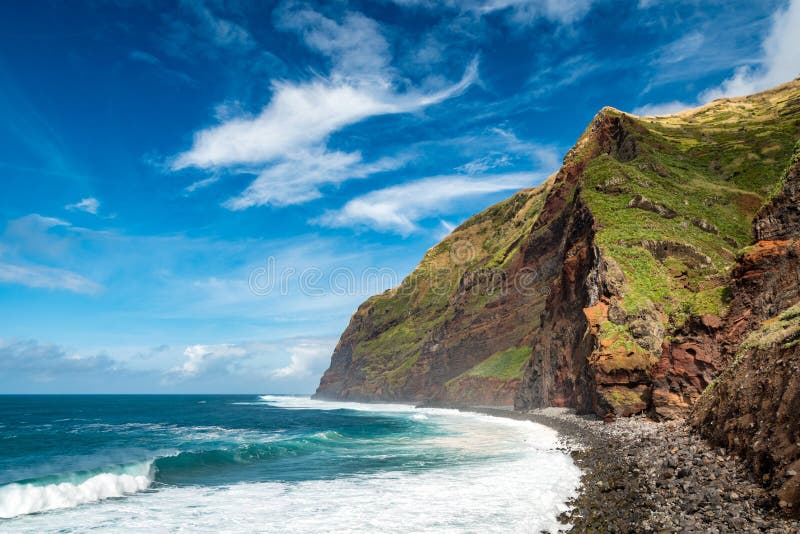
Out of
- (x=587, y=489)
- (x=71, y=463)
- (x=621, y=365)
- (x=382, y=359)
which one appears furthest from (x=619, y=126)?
(x=382, y=359)

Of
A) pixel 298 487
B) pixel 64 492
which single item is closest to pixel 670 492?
pixel 298 487

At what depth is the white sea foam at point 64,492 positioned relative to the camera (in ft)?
70.9

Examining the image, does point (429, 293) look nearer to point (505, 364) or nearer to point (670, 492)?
point (505, 364)

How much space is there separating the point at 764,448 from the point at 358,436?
136 ft

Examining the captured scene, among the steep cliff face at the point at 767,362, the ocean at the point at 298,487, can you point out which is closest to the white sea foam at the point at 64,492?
the ocean at the point at 298,487

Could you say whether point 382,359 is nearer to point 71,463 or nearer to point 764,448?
point 71,463

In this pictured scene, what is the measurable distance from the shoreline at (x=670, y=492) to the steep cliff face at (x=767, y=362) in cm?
64

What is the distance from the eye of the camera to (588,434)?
3288cm

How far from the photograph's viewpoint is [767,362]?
49.2ft

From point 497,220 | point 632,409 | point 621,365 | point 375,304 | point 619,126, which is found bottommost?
point 632,409

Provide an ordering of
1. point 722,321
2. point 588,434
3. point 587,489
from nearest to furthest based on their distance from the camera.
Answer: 1. point 587,489
2. point 722,321
3. point 588,434

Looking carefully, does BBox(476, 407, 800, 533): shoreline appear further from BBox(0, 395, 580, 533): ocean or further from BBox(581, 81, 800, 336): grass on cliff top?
BBox(581, 81, 800, 336): grass on cliff top

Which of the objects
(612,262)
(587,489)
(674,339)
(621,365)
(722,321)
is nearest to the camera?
(587,489)

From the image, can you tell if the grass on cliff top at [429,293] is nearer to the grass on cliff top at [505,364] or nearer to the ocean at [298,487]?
the grass on cliff top at [505,364]
